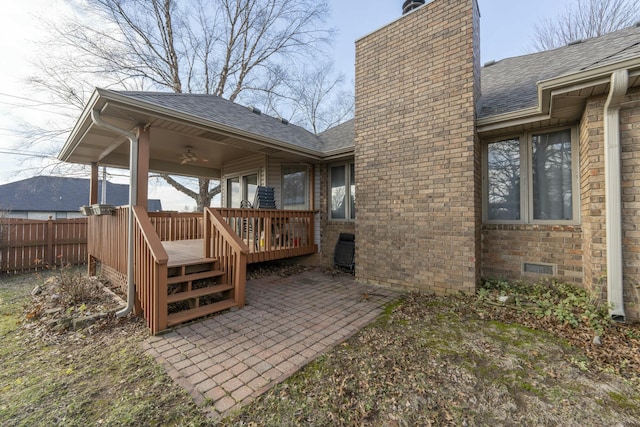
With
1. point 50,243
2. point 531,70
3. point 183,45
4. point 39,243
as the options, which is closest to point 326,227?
point 531,70

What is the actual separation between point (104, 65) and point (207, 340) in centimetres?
1486

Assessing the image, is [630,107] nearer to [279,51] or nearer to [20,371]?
[20,371]

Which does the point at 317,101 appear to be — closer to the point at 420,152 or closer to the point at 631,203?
the point at 420,152

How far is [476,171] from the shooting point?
13.8ft

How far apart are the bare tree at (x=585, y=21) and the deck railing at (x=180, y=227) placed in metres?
15.6

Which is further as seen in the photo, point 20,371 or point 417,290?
point 417,290

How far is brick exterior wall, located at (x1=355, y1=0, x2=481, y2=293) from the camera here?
4.14 m

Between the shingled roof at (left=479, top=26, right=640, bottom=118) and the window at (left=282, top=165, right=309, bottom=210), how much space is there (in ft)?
14.2

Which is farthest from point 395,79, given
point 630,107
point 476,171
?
point 630,107

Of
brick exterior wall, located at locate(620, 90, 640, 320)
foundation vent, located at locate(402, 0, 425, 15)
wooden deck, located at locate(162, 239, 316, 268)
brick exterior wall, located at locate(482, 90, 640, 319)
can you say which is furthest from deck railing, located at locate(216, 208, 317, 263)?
brick exterior wall, located at locate(620, 90, 640, 320)

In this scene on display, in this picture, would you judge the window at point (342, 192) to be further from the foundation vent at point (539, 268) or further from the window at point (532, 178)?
the foundation vent at point (539, 268)

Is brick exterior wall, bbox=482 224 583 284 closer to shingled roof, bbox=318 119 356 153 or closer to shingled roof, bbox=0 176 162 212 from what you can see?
shingled roof, bbox=318 119 356 153

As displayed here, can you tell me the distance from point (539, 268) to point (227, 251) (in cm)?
506

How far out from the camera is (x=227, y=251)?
162 inches
